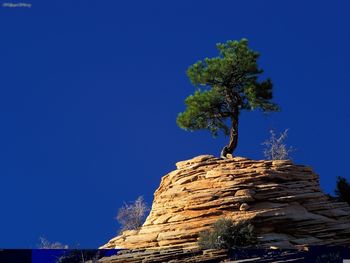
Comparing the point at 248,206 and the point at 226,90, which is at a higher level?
the point at 226,90

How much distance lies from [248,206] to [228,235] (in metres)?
2.11

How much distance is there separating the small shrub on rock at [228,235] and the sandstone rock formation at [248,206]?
53 centimetres

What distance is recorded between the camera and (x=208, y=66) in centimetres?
2873

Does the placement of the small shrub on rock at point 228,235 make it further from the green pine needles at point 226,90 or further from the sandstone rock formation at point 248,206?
the green pine needles at point 226,90

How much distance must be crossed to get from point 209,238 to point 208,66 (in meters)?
10.6

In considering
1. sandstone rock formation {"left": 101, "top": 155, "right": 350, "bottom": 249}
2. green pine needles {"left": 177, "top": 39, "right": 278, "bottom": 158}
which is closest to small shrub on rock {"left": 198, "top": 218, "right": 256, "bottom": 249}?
sandstone rock formation {"left": 101, "top": 155, "right": 350, "bottom": 249}

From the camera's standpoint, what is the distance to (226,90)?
28.8 meters

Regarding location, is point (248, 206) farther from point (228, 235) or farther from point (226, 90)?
point (226, 90)

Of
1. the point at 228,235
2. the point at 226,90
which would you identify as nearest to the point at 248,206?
the point at 228,235

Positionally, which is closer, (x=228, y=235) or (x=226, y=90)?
(x=228, y=235)

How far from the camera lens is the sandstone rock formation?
73.5 feet

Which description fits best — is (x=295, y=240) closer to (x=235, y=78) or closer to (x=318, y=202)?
(x=318, y=202)

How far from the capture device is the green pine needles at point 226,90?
2852 centimetres

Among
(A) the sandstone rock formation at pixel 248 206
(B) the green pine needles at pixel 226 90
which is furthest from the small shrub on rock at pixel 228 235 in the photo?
(B) the green pine needles at pixel 226 90
